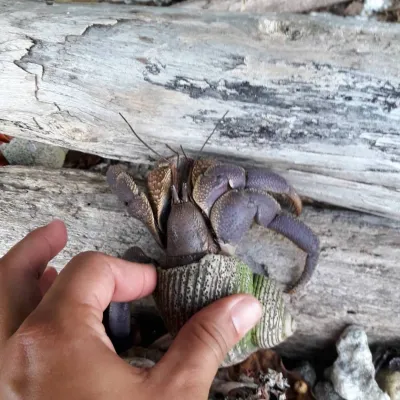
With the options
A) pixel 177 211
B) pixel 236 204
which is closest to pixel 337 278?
pixel 236 204

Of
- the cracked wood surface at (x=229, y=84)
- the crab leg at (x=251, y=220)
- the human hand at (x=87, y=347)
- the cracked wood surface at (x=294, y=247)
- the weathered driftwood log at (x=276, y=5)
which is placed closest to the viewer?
the human hand at (x=87, y=347)

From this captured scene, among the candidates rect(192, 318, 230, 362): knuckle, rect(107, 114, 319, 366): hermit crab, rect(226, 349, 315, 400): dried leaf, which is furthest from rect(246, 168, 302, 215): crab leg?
rect(226, 349, 315, 400): dried leaf

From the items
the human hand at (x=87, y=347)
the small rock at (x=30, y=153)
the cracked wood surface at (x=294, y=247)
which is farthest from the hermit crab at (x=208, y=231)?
the small rock at (x=30, y=153)

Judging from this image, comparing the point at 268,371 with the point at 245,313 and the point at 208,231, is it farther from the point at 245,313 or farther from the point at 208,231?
the point at 245,313

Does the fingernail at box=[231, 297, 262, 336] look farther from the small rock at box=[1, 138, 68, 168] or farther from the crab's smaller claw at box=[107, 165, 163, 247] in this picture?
the small rock at box=[1, 138, 68, 168]

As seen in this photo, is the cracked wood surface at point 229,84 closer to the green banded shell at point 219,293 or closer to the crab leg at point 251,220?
the crab leg at point 251,220

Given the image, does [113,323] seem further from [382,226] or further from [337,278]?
[382,226]
